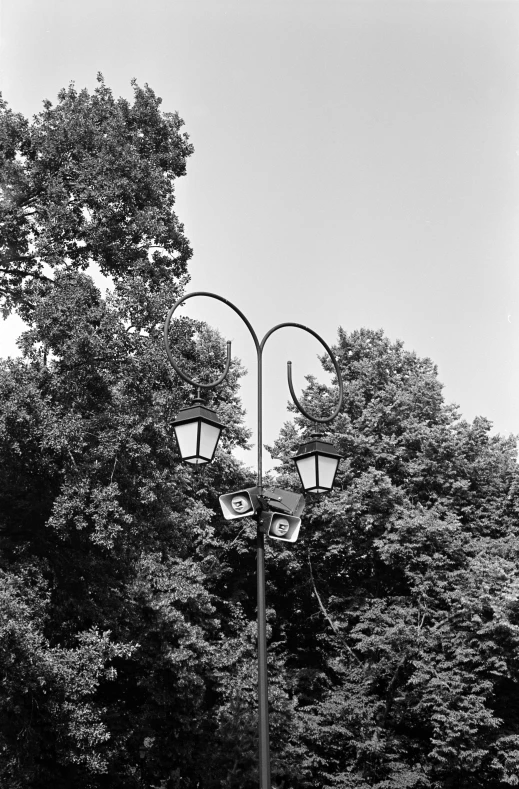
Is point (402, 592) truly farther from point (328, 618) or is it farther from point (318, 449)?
point (318, 449)

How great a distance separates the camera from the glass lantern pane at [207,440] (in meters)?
6.78

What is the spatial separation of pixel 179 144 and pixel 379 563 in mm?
16181

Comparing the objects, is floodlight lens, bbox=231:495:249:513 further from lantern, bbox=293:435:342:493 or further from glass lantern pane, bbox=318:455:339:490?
glass lantern pane, bbox=318:455:339:490

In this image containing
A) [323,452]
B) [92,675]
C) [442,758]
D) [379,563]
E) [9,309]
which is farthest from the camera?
[379,563]

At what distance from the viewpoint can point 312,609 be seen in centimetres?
2881

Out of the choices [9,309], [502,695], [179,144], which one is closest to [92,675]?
[9,309]

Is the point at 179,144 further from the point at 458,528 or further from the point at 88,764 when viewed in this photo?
the point at 458,528

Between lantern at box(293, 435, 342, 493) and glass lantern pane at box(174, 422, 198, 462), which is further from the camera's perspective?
lantern at box(293, 435, 342, 493)

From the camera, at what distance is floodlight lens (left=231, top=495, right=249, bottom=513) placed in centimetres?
703

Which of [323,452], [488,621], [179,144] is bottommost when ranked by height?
[323,452]

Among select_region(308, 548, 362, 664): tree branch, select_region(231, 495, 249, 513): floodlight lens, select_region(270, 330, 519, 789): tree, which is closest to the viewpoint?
select_region(231, 495, 249, 513): floodlight lens

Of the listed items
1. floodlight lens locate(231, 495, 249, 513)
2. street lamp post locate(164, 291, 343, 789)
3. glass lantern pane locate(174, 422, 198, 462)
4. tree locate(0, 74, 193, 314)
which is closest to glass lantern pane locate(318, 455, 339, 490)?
street lamp post locate(164, 291, 343, 789)

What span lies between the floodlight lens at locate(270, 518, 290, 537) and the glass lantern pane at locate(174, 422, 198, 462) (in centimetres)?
98

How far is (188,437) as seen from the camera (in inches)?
268
